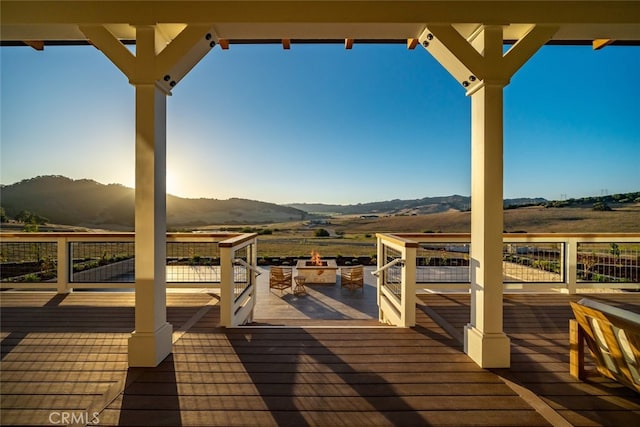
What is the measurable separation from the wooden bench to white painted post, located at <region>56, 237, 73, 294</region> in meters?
6.49

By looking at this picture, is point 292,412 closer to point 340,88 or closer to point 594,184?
point 340,88

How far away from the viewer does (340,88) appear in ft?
45.9

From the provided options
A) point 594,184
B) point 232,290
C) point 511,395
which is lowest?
point 511,395

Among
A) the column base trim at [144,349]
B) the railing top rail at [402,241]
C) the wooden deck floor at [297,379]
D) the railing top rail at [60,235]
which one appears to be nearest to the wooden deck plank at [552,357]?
the wooden deck floor at [297,379]

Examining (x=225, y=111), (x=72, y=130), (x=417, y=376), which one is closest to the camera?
(x=417, y=376)

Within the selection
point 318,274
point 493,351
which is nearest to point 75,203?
point 318,274

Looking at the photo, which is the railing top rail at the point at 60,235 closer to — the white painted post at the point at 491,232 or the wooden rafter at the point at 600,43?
the white painted post at the point at 491,232

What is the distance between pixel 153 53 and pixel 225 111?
1220 centimetres

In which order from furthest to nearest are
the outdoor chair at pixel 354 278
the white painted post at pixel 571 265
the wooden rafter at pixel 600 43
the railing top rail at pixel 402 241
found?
the outdoor chair at pixel 354 278 → the white painted post at pixel 571 265 → the railing top rail at pixel 402 241 → the wooden rafter at pixel 600 43

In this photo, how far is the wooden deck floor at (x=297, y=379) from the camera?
1792mm

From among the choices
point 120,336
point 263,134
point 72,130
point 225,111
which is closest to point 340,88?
point 263,134

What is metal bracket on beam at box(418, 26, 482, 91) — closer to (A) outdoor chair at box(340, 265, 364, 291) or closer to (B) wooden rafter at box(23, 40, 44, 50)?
(B) wooden rafter at box(23, 40, 44, 50)

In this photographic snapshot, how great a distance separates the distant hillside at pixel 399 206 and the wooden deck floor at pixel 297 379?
15200mm

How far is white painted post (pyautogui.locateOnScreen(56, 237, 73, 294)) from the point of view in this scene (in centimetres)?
444
